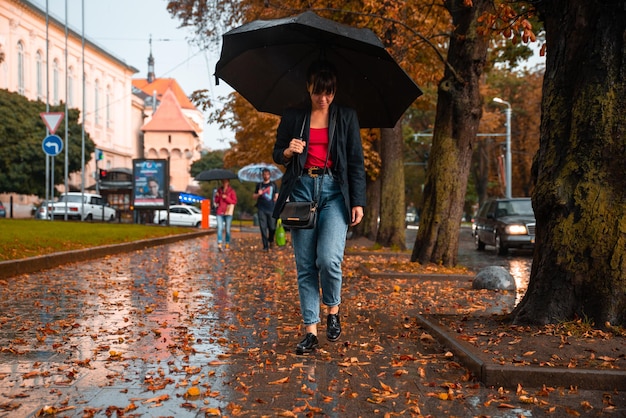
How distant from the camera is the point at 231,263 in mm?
15125

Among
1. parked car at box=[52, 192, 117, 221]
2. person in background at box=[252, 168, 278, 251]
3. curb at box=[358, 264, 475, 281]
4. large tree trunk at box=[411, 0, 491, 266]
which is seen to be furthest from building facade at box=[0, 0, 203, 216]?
curb at box=[358, 264, 475, 281]

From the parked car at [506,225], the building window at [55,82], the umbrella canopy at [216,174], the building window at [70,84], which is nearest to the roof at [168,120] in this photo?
the building window at [70,84]

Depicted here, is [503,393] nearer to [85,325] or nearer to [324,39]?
[324,39]

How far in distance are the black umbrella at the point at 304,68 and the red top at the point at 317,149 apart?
449 millimetres

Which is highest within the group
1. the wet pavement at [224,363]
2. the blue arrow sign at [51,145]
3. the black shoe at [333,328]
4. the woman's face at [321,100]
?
the blue arrow sign at [51,145]

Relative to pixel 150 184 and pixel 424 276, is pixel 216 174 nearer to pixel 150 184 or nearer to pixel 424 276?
pixel 150 184

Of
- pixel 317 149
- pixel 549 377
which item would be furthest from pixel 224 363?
pixel 549 377

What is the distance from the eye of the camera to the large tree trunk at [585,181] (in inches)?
227

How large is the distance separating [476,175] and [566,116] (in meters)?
48.2

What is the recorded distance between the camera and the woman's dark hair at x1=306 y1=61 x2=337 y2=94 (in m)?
5.71

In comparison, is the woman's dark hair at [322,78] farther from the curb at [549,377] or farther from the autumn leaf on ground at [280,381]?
the curb at [549,377]

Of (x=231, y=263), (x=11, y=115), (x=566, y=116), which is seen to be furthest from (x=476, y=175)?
(x=566, y=116)

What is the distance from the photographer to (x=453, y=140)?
12469mm

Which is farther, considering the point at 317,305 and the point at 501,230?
the point at 501,230
